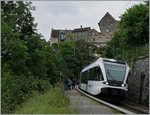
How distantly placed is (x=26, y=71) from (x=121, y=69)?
14.5 m

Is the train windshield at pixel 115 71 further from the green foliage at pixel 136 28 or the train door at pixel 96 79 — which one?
the green foliage at pixel 136 28

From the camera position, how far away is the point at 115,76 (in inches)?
1210

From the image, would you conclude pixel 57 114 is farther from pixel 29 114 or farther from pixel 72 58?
pixel 72 58

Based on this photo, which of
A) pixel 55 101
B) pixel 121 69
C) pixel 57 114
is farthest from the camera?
pixel 121 69

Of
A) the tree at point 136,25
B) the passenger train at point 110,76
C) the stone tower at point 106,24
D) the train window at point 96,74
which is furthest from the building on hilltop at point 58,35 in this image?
the passenger train at point 110,76

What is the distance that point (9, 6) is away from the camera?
46.0 metres

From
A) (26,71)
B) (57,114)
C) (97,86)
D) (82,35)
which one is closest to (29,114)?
(57,114)

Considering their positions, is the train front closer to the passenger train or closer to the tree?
the passenger train

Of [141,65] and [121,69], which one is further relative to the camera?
[141,65]

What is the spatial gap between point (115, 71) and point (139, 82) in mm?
5228

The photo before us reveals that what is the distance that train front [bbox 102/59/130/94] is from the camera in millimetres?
30391

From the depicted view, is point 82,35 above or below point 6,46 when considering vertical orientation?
above

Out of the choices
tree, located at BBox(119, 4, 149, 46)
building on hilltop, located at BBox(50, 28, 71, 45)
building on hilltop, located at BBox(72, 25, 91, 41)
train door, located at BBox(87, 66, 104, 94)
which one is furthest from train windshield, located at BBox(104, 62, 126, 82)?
building on hilltop, located at BBox(50, 28, 71, 45)

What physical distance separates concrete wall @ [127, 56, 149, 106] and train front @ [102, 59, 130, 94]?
2032 millimetres
